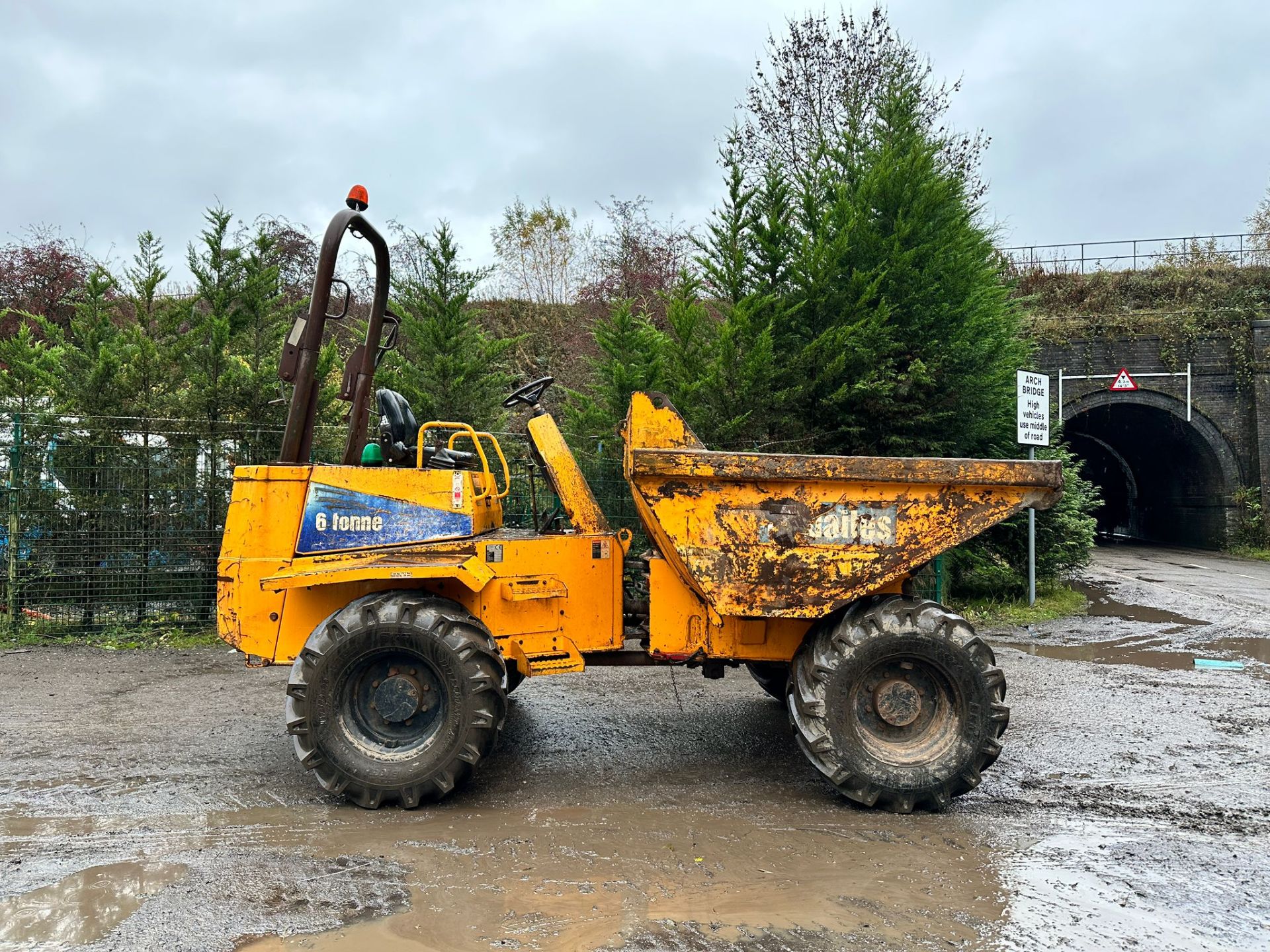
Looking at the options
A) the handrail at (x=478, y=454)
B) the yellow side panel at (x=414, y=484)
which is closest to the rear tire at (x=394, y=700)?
the yellow side panel at (x=414, y=484)

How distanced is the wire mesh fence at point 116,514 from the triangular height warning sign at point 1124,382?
16.3 metres

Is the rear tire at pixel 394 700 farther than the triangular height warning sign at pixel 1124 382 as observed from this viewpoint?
No

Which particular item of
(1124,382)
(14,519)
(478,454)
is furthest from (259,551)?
(1124,382)

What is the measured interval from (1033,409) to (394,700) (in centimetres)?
864

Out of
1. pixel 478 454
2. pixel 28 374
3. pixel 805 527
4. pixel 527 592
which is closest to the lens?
pixel 805 527

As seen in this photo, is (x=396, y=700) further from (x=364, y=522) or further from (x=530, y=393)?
(x=530, y=393)

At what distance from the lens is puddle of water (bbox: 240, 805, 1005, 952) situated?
305cm

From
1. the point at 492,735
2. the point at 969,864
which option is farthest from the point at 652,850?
the point at 969,864

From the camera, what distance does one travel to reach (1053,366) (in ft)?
68.8

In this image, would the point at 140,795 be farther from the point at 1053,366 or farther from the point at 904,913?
the point at 1053,366

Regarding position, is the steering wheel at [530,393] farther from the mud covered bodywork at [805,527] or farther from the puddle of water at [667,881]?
the puddle of water at [667,881]

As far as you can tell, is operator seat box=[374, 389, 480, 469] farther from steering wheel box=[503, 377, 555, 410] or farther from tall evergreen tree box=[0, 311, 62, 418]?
tall evergreen tree box=[0, 311, 62, 418]

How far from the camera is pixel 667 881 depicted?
11.4 ft

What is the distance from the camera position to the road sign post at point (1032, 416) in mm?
10148
